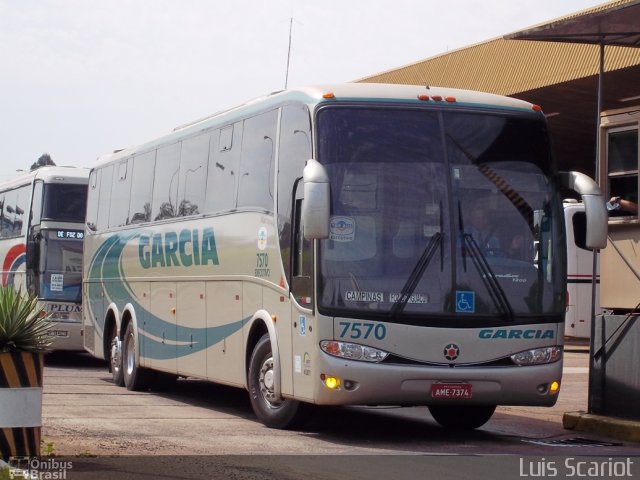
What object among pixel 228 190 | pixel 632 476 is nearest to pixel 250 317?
pixel 228 190

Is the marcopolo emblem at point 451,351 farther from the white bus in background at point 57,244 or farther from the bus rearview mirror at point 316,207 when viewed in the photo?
the white bus in background at point 57,244

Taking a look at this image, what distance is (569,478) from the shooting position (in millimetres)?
9781

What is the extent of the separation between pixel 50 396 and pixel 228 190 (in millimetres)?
4115

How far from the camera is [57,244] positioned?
24453mm

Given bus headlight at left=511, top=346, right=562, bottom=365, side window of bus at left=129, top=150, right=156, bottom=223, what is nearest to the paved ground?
bus headlight at left=511, top=346, right=562, bottom=365

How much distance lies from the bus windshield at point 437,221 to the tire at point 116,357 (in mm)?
8622

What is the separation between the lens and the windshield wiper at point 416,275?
471 inches

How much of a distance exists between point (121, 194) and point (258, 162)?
6.83 m

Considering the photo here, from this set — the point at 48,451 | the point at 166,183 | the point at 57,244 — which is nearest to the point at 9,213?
the point at 57,244

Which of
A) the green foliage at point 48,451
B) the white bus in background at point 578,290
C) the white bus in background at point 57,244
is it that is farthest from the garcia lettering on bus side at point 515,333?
the white bus in background at point 578,290

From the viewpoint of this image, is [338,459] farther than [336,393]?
No

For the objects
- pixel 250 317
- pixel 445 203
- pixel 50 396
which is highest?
pixel 445 203

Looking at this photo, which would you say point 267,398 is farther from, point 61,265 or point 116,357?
point 61,265

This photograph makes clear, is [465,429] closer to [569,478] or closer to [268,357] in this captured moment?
[268,357]
